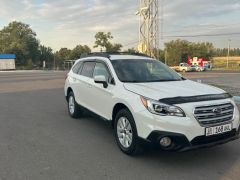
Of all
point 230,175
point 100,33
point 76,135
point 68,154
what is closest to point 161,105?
point 230,175

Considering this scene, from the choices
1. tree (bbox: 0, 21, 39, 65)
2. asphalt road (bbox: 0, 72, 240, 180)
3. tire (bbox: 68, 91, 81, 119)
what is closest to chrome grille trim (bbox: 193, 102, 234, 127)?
asphalt road (bbox: 0, 72, 240, 180)

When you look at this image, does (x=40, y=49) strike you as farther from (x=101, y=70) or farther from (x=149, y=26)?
(x=101, y=70)

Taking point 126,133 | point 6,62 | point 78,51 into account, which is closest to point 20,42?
point 6,62

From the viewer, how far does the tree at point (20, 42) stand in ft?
264

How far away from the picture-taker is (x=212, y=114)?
14.2ft

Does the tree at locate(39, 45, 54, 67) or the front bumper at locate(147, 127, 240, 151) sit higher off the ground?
the tree at locate(39, 45, 54, 67)

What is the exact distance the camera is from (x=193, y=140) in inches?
166

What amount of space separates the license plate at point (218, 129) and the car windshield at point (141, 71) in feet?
5.17

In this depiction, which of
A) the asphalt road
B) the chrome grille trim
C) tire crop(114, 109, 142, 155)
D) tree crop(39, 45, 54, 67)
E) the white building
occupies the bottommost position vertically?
the asphalt road

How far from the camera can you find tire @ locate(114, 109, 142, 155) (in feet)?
15.2

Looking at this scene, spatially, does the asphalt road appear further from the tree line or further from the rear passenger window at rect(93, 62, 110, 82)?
the tree line

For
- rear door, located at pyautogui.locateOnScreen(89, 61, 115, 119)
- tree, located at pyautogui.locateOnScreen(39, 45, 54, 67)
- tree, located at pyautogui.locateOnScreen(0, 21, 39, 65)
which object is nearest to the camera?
rear door, located at pyautogui.locateOnScreen(89, 61, 115, 119)

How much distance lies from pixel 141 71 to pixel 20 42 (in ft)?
273

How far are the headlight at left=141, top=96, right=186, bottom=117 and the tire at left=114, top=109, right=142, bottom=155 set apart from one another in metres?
0.45
